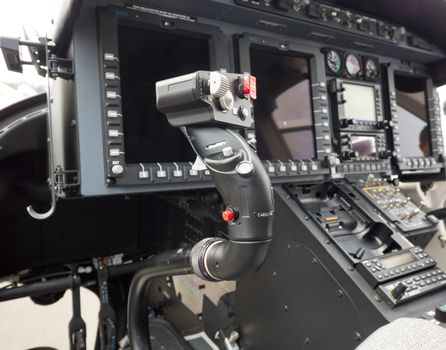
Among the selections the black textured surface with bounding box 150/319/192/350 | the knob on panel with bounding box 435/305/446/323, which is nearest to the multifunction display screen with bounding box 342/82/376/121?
the knob on panel with bounding box 435/305/446/323

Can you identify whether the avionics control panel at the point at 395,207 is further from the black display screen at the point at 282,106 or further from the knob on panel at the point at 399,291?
the knob on panel at the point at 399,291

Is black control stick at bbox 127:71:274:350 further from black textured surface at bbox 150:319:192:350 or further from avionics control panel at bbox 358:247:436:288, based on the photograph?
black textured surface at bbox 150:319:192:350

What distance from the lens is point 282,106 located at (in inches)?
87.7

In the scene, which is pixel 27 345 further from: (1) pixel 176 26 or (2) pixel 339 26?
(2) pixel 339 26

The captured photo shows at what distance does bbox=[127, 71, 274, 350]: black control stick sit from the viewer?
3.38 ft

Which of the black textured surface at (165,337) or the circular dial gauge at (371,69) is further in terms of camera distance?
the circular dial gauge at (371,69)

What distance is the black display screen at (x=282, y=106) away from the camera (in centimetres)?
213

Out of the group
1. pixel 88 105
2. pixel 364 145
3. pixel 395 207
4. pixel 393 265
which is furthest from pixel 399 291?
pixel 88 105

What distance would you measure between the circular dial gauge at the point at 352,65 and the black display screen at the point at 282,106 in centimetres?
39

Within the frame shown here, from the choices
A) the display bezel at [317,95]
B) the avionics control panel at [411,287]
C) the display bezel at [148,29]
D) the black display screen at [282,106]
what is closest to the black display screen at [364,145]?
the display bezel at [317,95]

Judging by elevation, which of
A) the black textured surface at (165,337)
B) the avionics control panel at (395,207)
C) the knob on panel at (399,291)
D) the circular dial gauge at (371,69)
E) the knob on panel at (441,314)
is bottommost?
the black textured surface at (165,337)

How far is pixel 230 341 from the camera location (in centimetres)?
191

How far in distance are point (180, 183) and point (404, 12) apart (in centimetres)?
210

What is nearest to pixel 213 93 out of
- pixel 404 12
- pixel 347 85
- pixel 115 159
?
pixel 115 159
